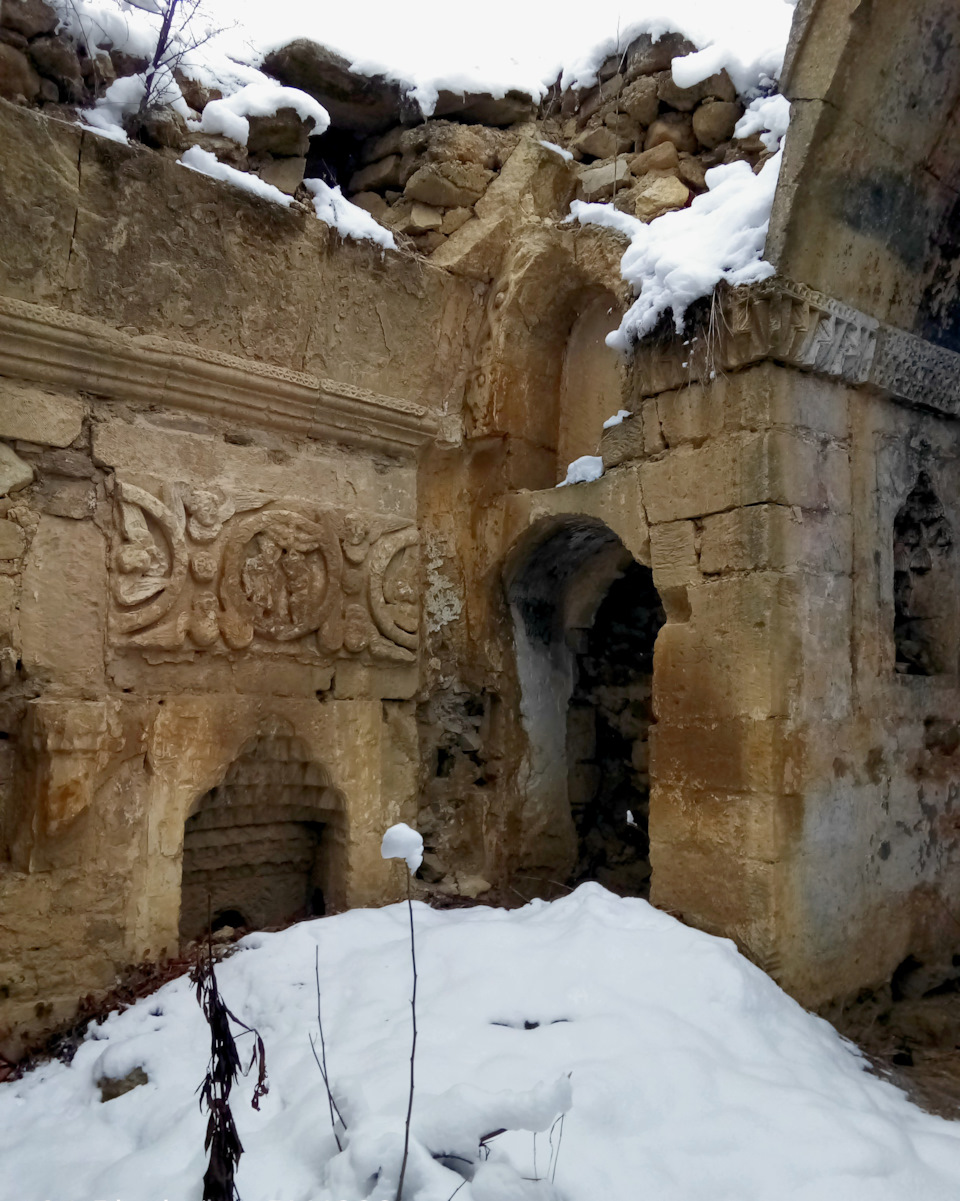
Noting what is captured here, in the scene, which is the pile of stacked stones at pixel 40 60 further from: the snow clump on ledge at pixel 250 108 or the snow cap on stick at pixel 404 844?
the snow cap on stick at pixel 404 844

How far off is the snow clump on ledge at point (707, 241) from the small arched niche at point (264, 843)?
257 centimetres

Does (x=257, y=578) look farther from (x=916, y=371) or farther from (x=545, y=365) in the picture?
(x=916, y=371)

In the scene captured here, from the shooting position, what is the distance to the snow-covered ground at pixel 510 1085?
257cm

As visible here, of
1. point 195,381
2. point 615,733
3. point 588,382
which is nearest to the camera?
point 195,381

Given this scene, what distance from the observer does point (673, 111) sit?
16.3 feet

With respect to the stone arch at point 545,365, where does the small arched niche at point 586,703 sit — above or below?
below

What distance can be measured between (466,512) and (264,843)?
2.07 metres

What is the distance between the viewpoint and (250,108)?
458cm

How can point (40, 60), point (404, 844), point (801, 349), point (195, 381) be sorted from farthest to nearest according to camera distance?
point (195, 381)
point (40, 60)
point (801, 349)
point (404, 844)

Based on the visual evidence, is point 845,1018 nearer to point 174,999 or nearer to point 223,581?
point 174,999

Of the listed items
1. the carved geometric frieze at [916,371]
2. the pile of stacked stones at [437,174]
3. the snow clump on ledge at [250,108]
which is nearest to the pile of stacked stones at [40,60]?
the snow clump on ledge at [250,108]

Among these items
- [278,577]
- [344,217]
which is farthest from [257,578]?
[344,217]

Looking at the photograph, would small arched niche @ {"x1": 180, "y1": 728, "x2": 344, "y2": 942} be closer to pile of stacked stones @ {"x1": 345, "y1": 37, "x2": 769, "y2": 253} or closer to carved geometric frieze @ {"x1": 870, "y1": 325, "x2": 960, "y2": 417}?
pile of stacked stones @ {"x1": 345, "y1": 37, "x2": 769, "y2": 253}

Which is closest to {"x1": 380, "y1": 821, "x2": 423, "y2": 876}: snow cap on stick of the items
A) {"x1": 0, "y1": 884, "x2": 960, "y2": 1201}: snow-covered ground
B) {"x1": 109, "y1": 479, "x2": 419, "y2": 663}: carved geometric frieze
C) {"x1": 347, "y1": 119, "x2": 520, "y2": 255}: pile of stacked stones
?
{"x1": 0, "y1": 884, "x2": 960, "y2": 1201}: snow-covered ground
